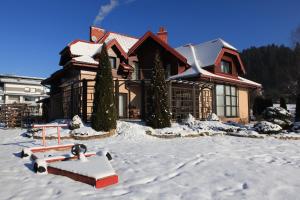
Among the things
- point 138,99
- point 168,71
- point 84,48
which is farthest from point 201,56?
point 84,48

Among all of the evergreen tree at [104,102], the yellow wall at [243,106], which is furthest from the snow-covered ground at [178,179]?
the yellow wall at [243,106]

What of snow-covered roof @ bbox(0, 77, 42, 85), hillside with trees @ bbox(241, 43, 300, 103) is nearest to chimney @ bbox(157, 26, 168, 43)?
hillside with trees @ bbox(241, 43, 300, 103)

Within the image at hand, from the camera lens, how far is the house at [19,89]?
68.6 meters

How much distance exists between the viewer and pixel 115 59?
22672mm

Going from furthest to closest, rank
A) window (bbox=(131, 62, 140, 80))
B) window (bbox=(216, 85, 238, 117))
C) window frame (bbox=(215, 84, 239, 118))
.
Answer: window (bbox=(131, 62, 140, 80))
window frame (bbox=(215, 84, 239, 118))
window (bbox=(216, 85, 238, 117))

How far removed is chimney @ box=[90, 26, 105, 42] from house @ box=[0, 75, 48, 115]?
45.3m

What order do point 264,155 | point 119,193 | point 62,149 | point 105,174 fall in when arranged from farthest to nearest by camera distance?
point 62,149
point 264,155
point 105,174
point 119,193

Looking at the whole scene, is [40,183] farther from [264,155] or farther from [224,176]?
[264,155]

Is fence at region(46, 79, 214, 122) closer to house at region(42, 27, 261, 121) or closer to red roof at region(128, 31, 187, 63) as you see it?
house at region(42, 27, 261, 121)

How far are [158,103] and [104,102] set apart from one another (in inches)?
106

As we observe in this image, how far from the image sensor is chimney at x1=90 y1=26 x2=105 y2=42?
26859mm

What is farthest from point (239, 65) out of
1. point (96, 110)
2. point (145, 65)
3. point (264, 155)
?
point (264, 155)

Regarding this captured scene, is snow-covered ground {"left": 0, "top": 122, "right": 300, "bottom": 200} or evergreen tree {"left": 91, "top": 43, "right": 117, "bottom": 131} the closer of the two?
snow-covered ground {"left": 0, "top": 122, "right": 300, "bottom": 200}

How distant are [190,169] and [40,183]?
3052mm
